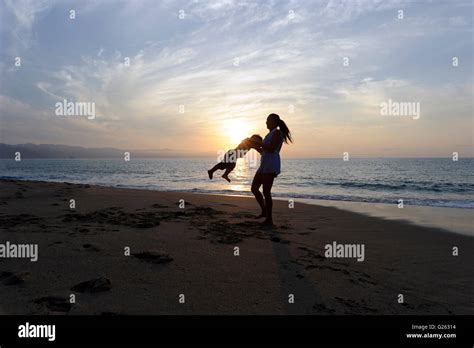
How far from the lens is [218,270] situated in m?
3.91

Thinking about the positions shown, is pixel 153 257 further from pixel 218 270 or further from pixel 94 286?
pixel 94 286

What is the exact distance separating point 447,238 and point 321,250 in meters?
3.45

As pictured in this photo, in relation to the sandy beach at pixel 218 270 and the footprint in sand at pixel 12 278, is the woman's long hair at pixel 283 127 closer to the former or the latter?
the sandy beach at pixel 218 270

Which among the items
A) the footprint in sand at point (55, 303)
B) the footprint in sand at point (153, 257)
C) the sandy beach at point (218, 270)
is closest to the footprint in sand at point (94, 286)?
the sandy beach at point (218, 270)

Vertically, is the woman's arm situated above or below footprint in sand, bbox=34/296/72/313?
above

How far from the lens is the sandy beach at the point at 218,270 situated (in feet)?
9.85

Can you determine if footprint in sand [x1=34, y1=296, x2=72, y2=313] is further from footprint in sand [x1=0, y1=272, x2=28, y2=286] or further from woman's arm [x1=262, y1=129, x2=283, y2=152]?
woman's arm [x1=262, y1=129, x2=283, y2=152]

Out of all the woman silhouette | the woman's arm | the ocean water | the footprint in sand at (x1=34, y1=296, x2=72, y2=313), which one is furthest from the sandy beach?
the ocean water

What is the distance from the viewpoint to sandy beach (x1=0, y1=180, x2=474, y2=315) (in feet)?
9.85
